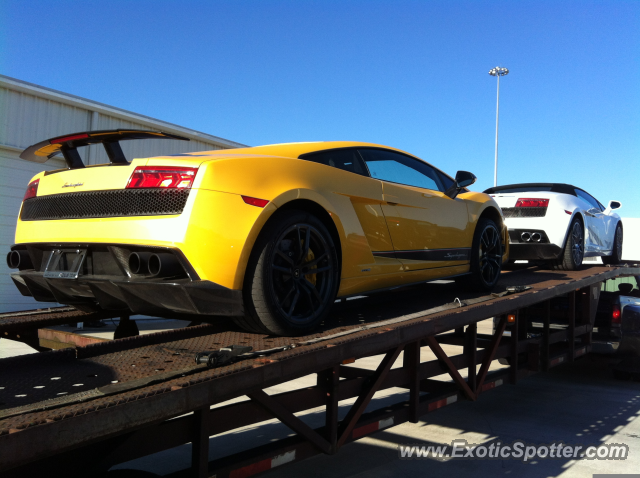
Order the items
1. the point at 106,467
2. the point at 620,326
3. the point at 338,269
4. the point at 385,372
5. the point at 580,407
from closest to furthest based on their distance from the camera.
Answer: the point at 106,467 → the point at 338,269 → the point at 385,372 → the point at 580,407 → the point at 620,326

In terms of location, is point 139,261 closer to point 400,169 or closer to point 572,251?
point 400,169

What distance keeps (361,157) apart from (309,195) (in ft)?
2.94

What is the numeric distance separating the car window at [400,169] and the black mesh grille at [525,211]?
2481 mm

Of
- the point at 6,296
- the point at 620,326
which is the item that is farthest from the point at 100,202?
the point at 6,296

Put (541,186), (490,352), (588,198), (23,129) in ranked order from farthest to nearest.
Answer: (23,129), (588,198), (541,186), (490,352)

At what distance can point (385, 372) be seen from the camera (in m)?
3.63

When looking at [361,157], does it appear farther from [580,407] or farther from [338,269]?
[580,407]

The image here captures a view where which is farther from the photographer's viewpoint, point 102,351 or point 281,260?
point 281,260

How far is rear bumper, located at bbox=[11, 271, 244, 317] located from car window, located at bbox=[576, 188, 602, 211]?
6244mm

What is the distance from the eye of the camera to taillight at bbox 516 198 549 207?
6496 millimetres

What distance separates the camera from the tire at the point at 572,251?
21.8 feet

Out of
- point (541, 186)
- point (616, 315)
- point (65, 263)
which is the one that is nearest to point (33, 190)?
point (65, 263)

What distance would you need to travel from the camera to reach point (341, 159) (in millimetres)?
3572

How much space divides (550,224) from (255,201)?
483 centimetres
